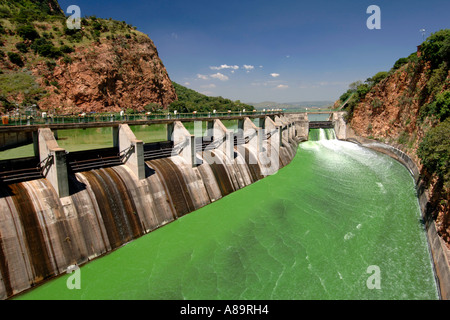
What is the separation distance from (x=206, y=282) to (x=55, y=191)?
32.6 feet

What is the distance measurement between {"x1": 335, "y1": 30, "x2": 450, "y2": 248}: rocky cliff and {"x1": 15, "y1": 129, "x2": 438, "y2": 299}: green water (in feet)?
9.87

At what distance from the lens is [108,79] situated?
60.8 metres

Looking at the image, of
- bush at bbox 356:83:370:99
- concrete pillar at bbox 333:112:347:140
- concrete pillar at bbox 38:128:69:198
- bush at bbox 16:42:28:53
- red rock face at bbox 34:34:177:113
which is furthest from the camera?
concrete pillar at bbox 333:112:347:140

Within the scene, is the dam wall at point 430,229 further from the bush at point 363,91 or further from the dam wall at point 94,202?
the dam wall at point 94,202

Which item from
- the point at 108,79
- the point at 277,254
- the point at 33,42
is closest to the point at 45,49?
the point at 33,42

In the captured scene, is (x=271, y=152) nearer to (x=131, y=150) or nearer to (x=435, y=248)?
(x=131, y=150)

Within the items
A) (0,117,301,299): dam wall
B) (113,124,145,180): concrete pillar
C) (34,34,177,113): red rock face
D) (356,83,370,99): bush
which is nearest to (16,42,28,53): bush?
(34,34,177,113): red rock face

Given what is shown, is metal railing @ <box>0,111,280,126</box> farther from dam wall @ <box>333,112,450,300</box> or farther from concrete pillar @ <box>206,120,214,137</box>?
dam wall @ <box>333,112,450,300</box>

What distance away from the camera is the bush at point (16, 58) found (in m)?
50.2

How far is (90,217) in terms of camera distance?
1474 cm

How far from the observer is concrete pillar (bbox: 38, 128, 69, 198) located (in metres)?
14.0

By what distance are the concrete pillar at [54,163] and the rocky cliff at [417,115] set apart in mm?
21744

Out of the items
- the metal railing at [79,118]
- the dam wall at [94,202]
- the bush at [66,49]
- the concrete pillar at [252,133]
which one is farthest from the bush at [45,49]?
the dam wall at [94,202]
